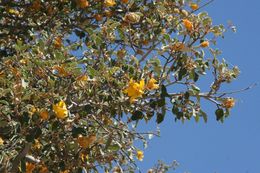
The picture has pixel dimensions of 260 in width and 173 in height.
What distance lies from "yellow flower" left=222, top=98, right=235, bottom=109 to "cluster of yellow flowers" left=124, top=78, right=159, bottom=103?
565 mm

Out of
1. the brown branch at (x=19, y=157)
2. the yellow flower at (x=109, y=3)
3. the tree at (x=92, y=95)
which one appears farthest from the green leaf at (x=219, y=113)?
the yellow flower at (x=109, y=3)

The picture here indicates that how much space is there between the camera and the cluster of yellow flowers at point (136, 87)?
2.85 meters

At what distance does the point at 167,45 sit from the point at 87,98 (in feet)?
1.86

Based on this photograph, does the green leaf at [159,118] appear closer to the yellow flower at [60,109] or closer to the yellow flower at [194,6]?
the yellow flower at [60,109]

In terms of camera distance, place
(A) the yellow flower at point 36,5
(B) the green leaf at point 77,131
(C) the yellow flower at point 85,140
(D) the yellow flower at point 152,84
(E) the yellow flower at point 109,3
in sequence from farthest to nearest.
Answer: (A) the yellow flower at point 36,5, (E) the yellow flower at point 109,3, (C) the yellow flower at point 85,140, (B) the green leaf at point 77,131, (D) the yellow flower at point 152,84

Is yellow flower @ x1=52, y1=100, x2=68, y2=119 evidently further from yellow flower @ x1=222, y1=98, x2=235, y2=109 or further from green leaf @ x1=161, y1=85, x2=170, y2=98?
yellow flower @ x1=222, y1=98, x2=235, y2=109

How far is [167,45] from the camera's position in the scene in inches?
129

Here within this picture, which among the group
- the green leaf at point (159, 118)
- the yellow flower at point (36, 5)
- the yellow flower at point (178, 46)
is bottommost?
the green leaf at point (159, 118)

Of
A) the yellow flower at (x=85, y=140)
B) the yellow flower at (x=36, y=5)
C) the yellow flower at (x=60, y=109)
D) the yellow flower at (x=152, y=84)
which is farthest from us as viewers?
the yellow flower at (x=36, y=5)

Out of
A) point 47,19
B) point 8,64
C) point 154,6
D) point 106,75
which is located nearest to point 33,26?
point 47,19

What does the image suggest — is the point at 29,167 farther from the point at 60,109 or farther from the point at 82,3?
the point at 82,3

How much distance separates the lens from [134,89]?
2.85m

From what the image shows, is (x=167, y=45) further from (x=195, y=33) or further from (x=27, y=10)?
(x=27, y=10)

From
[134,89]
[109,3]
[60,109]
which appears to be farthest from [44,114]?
[109,3]
